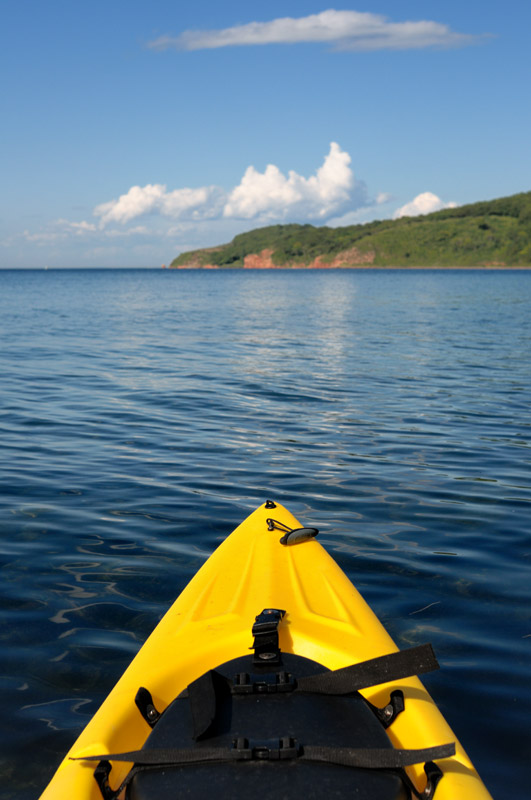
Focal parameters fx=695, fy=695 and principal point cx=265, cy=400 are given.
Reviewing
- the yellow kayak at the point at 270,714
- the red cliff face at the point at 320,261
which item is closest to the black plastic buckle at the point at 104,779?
the yellow kayak at the point at 270,714

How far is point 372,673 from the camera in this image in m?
2.54

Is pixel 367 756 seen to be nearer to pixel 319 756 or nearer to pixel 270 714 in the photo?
pixel 319 756

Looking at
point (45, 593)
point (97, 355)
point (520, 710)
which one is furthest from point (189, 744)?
point (97, 355)

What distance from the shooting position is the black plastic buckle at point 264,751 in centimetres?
212

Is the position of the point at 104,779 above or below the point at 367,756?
below

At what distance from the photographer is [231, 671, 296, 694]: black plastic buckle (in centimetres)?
249

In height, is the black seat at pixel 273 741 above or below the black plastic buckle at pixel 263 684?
below

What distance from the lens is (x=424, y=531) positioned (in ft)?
18.9

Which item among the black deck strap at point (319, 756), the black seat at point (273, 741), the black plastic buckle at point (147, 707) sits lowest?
the black plastic buckle at point (147, 707)

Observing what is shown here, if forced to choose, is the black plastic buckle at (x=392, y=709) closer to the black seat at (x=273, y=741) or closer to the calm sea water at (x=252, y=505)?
the black seat at (x=273, y=741)

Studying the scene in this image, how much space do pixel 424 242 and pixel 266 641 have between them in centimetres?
15025

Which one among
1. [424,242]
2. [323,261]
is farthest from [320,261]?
[424,242]

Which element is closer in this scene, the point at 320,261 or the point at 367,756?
the point at 367,756

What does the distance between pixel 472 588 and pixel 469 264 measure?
135m
